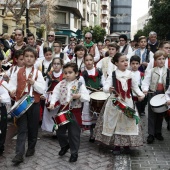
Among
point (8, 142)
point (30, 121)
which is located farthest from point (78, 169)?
point (8, 142)

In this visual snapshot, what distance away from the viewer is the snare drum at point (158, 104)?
5789mm

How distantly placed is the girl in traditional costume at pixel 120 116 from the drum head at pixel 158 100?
45 centimetres

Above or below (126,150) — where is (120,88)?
above

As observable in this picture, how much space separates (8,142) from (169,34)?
2751 cm

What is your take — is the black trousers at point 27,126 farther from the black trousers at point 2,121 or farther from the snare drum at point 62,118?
the snare drum at point 62,118

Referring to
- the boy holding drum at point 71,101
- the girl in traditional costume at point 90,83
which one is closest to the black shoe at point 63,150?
the boy holding drum at point 71,101

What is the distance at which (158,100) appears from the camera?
19.6ft

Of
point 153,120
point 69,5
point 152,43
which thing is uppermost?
point 69,5

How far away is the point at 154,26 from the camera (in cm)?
3247

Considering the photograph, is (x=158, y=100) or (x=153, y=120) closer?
(x=158, y=100)

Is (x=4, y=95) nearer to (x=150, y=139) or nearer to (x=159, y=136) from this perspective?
(x=150, y=139)

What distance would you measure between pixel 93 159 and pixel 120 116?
87cm

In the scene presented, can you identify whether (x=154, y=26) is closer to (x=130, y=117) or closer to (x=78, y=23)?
(x=78, y=23)

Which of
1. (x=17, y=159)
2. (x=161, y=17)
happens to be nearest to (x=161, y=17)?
(x=161, y=17)
